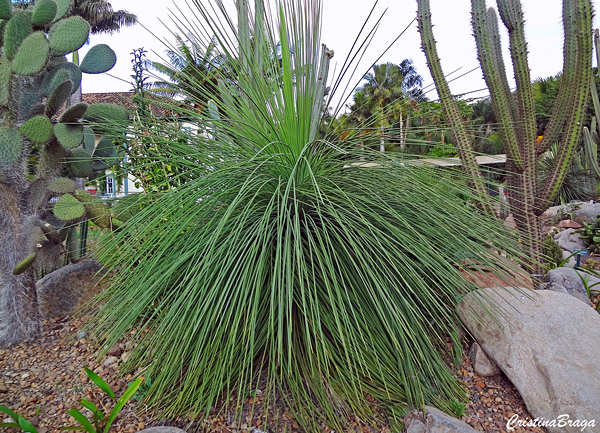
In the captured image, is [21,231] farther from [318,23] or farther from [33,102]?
[318,23]

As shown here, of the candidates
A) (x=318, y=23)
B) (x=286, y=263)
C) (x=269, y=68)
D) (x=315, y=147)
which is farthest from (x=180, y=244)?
(x=318, y=23)

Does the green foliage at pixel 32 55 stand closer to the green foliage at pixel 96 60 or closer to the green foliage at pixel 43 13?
the green foliage at pixel 43 13

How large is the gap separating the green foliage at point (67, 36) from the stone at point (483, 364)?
10.0 ft

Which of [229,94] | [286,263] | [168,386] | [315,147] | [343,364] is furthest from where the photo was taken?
[229,94]

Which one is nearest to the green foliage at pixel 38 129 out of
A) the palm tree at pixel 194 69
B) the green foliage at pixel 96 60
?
the green foliage at pixel 96 60

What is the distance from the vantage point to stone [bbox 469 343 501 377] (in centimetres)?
189

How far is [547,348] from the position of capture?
5.85 feet

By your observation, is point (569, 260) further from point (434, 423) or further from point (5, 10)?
point (5, 10)

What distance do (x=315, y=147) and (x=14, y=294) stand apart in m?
2.14

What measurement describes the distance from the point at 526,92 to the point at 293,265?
2986 millimetres

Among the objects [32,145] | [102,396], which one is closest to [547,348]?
[102,396]

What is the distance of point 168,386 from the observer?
168 centimetres

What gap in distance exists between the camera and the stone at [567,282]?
285cm

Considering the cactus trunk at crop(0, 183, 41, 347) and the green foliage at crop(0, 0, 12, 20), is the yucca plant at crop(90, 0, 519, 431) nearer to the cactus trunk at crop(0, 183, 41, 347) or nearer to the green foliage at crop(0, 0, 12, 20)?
the cactus trunk at crop(0, 183, 41, 347)
